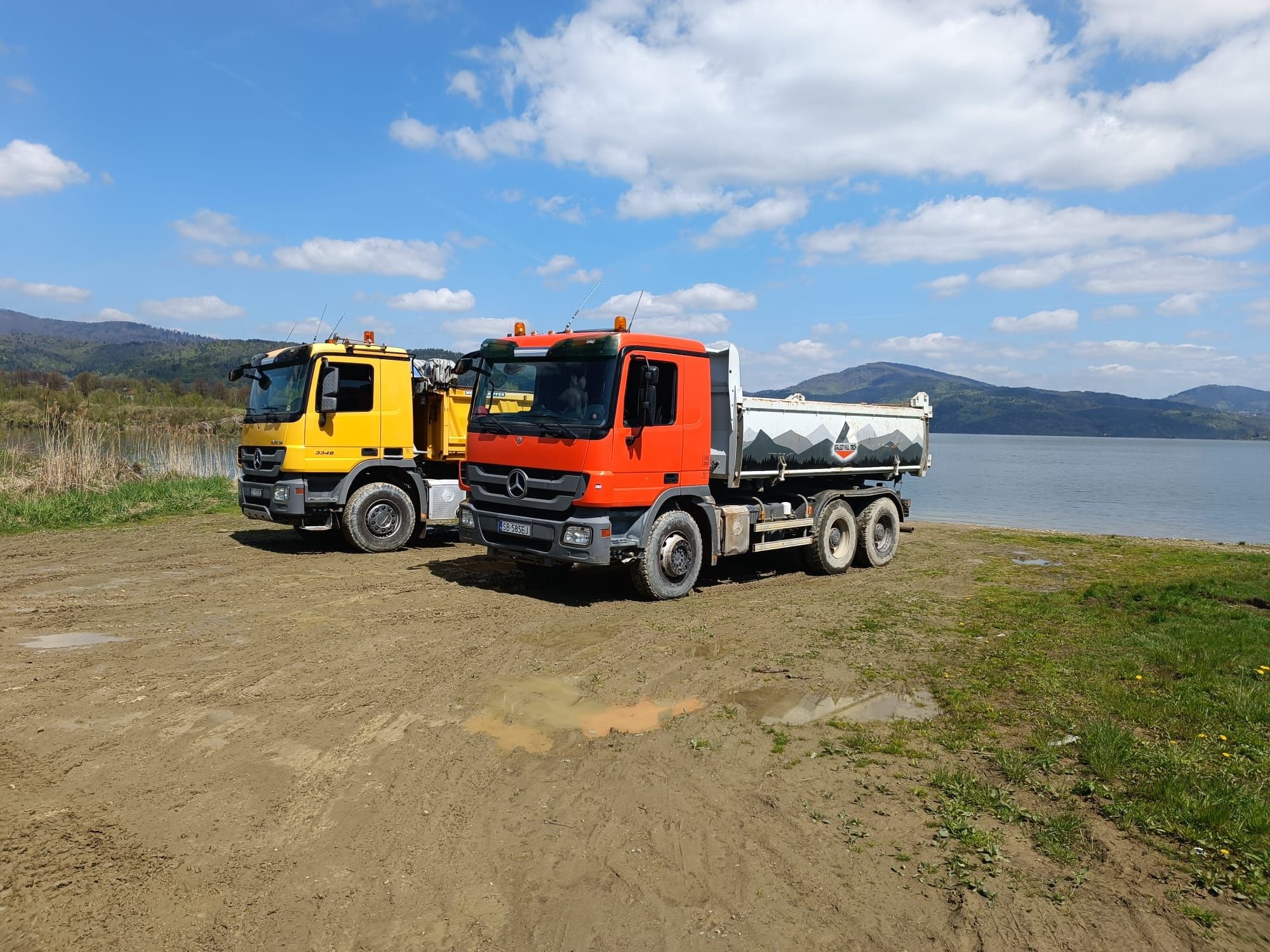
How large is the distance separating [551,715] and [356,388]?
25.2 feet

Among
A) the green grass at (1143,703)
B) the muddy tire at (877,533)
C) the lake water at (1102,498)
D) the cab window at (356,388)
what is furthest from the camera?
the lake water at (1102,498)

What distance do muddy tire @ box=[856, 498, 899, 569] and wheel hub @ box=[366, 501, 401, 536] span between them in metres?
7.35

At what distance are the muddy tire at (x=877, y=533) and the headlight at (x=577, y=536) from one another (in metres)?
5.65

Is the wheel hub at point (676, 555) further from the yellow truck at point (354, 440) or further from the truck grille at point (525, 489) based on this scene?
the yellow truck at point (354, 440)

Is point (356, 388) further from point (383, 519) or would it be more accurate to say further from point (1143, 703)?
point (1143, 703)

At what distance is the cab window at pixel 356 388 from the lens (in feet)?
37.5

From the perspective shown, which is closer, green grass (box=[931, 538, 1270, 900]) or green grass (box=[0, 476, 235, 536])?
green grass (box=[931, 538, 1270, 900])

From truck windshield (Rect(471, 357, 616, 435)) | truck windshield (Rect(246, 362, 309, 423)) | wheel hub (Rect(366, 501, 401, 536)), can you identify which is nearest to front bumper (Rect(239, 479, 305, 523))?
truck windshield (Rect(246, 362, 309, 423))

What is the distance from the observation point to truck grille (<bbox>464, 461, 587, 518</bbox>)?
8562 mm

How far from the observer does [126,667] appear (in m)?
6.21

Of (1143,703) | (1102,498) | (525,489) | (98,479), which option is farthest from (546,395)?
(1102,498)

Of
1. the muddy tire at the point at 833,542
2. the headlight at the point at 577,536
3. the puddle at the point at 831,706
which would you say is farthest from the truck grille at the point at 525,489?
the muddy tire at the point at 833,542

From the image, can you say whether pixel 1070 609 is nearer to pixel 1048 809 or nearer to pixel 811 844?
pixel 1048 809

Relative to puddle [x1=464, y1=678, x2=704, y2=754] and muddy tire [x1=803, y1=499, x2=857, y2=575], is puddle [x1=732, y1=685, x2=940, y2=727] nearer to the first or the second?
puddle [x1=464, y1=678, x2=704, y2=754]
